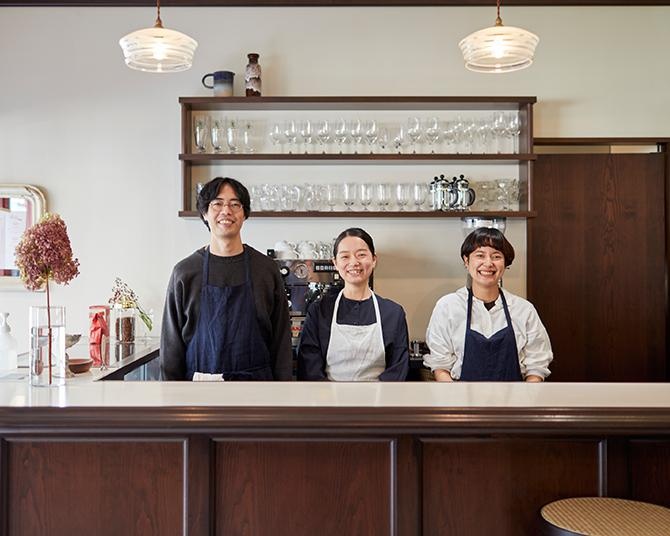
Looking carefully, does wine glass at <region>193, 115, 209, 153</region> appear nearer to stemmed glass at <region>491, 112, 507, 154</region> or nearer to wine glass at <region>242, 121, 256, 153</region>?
wine glass at <region>242, 121, 256, 153</region>

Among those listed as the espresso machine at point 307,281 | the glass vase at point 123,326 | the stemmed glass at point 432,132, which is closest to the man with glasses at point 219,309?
the glass vase at point 123,326

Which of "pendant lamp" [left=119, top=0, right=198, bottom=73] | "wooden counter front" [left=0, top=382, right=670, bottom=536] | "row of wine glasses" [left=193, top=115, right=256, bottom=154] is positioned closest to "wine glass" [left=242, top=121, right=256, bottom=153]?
"row of wine glasses" [left=193, top=115, right=256, bottom=154]

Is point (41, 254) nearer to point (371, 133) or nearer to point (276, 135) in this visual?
point (276, 135)

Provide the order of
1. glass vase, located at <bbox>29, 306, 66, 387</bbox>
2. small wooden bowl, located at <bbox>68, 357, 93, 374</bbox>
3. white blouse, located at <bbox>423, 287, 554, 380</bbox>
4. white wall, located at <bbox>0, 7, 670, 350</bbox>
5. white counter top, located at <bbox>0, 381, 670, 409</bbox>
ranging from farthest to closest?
white wall, located at <bbox>0, 7, 670, 350</bbox>
white blouse, located at <bbox>423, 287, 554, 380</bbox>
small wooden bowl, located at <bbox>68, 357, 93, 374</bbox>
glass vase, located at <bbox>29, 306, 66, 387</bbox>
white counter top, located at <bbox>0, 381, 670, 409</bbox>

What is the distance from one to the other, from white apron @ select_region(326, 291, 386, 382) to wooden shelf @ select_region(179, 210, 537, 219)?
109cm

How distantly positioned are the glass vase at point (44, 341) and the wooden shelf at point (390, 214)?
183cm

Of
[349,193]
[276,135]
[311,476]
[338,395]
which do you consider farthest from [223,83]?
[311,476]

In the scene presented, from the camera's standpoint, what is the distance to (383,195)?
12.1 feet

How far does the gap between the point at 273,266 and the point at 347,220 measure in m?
1.38

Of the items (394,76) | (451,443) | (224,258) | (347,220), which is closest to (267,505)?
(451,443)

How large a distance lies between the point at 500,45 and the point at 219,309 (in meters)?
1.45

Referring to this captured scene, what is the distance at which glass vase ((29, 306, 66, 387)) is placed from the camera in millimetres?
1833

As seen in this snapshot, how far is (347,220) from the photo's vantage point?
3.83 meters

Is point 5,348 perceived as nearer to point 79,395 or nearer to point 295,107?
point 79,395
